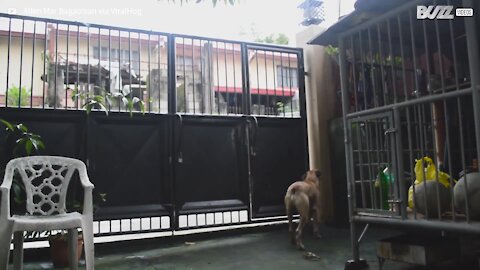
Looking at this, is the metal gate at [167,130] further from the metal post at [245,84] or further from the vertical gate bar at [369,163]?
the vertical gate bar at [369,163]

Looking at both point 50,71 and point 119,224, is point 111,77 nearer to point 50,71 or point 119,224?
point 50,71

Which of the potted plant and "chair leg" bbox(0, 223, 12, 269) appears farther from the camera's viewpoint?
the potted plant

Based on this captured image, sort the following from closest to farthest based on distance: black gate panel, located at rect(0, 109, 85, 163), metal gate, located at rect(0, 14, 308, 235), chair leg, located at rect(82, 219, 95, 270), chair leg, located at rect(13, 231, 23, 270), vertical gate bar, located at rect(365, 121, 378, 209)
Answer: chair leg, located at rect(82, 219, 95, 270)
chair leg, located at rect(13, 231, 23, 270)
vertical gate bar, located at rect(365, 121, 378, 209)
black gate panel, located at rect(0, 109, 85, 163)
metal gate, located at rect(0, 14, 308, 235)

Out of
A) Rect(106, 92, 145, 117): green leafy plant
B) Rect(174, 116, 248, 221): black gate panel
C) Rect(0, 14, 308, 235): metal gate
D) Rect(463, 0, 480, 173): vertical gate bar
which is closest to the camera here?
Rect(463, 0, 480, 173): vertical gate bar

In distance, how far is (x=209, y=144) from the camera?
174 inches

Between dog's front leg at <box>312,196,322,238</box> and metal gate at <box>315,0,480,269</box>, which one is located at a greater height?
metal gate at <box>315,0,480,269</box>

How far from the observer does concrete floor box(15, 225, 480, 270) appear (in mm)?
2986

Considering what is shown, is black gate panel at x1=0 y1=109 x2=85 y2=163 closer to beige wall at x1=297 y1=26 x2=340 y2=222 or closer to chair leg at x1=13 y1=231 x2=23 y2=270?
chair leg at x1=13 y1=231 x2=23 y2=270

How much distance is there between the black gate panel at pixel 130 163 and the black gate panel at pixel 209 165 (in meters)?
0.18

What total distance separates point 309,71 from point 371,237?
2403 mm

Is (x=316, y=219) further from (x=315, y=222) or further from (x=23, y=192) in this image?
(x=23, y=192)

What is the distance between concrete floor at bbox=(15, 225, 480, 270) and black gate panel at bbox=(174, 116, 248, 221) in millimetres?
403

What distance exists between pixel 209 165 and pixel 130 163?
3.11 feet

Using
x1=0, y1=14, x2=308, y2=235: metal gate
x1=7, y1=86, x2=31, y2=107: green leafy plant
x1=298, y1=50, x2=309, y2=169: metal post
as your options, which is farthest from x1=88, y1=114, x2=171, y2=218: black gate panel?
x1=298, y1=50, x2=309, y2=169: metal post
